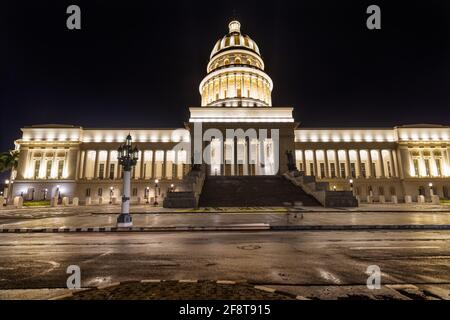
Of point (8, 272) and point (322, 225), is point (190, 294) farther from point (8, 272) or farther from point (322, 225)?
point (322, 225)

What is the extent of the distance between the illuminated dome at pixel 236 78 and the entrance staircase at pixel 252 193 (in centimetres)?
3130

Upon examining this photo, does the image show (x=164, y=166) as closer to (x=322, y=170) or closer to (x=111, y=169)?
(x=111, y=169)

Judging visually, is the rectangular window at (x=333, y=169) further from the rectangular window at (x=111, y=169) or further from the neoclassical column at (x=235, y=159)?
the rectangular window at (x=111, y=169)

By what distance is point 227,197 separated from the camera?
→ 1050 inches

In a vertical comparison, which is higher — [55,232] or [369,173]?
[369,173]

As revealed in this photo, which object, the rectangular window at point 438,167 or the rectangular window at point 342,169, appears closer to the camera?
the rectangular window at point 438,167

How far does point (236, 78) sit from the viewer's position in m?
62.5

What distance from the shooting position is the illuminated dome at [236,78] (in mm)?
60906

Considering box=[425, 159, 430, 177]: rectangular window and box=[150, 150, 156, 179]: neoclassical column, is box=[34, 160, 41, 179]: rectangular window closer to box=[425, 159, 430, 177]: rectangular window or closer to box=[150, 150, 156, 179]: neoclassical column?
box=[150, 150, 156, 179]: neoclassical column

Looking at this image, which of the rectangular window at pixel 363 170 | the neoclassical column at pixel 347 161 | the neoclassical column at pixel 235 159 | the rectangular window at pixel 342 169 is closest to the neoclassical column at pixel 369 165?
the rectangular window at pixel 363 170

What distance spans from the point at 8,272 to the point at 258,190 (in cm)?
2502

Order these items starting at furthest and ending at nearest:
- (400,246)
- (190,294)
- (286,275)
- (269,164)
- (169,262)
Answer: (269,164) → (400,246) → (169,262) → (286,275) → (190,294)

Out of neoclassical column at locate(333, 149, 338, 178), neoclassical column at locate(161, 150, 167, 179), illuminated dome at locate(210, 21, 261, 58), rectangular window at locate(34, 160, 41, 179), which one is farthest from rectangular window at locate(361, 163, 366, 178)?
rectangular window at locate(34, 160, 41, 179)
